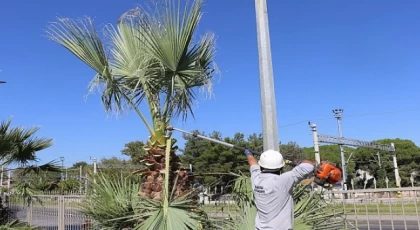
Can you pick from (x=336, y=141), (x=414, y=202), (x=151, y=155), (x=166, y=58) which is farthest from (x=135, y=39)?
(x=336, y=141)

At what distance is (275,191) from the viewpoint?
10.5 feet

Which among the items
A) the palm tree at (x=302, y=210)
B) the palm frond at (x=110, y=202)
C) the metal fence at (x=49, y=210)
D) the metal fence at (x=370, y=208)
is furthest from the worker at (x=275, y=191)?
the metal fence at (x=49, y=210)

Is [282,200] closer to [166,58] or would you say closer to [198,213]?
[198,213]

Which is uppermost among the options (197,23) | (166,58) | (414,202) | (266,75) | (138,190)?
(197,23)

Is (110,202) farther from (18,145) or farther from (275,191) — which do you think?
(18,145)

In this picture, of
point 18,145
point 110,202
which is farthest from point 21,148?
point 110,202

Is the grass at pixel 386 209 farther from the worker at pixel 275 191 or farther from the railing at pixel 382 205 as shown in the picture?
the worker at pixel 275 191

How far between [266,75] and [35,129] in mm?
7384

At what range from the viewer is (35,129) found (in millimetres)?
9430

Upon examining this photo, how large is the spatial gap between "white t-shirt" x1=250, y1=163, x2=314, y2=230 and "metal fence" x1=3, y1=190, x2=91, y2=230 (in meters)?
5.55

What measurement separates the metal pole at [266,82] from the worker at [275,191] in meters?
0.30

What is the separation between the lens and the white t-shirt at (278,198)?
3203 mm

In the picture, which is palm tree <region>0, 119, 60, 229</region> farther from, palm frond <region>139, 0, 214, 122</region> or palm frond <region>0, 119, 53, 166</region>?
palm frond <region>139, 0, 214, 122</region>

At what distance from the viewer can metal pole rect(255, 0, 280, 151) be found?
3570mm
